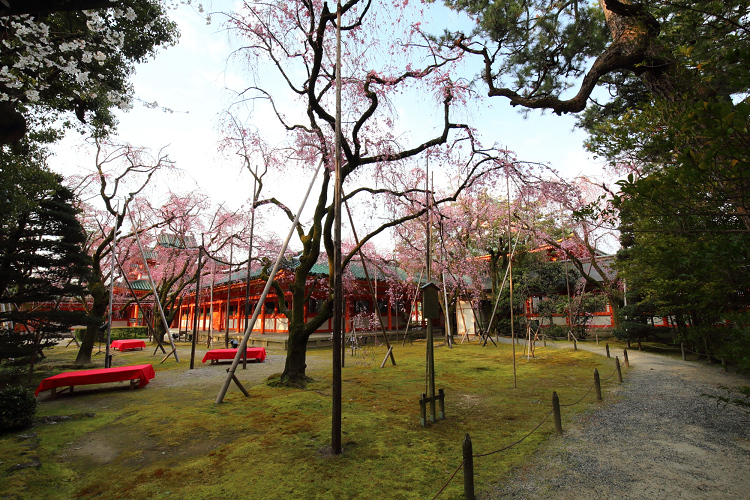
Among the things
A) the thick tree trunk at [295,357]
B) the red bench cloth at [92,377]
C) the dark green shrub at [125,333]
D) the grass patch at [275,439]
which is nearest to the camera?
the grass patch at [275,439]

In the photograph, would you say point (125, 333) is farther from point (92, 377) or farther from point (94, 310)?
point (92, 377)

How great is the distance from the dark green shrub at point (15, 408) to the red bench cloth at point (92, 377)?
86.6 inches

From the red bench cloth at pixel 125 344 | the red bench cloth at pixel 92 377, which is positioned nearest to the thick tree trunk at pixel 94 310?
the red bench cloth at pixel 92 377

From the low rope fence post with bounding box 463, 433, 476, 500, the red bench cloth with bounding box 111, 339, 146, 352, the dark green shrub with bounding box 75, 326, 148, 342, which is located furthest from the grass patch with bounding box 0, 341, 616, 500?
the dark green shrub with bounding box 75, 326, 148, 342

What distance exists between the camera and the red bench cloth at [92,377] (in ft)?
26.2

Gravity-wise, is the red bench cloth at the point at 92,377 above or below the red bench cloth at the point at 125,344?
above

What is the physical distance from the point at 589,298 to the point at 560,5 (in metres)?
16.5

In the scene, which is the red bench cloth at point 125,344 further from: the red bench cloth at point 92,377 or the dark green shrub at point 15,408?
the dark green shrub at point 15,408

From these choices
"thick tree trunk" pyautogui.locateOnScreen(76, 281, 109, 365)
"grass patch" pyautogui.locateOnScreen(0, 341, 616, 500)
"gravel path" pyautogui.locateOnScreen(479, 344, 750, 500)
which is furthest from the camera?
"thick tree trunk" pyautogui.locateOnScreen(76, 281, 109, 365)

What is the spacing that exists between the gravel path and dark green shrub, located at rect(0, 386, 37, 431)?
731cm

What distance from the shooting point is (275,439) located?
535 centimetres

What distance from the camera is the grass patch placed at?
3.93 m

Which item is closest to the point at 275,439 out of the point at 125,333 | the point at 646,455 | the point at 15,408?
the point at 15,408

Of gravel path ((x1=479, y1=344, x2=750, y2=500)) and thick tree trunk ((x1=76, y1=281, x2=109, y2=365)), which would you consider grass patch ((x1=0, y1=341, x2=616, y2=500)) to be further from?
thick tree trunk ((x1=76, y1=281, x2=109, y2=365))
